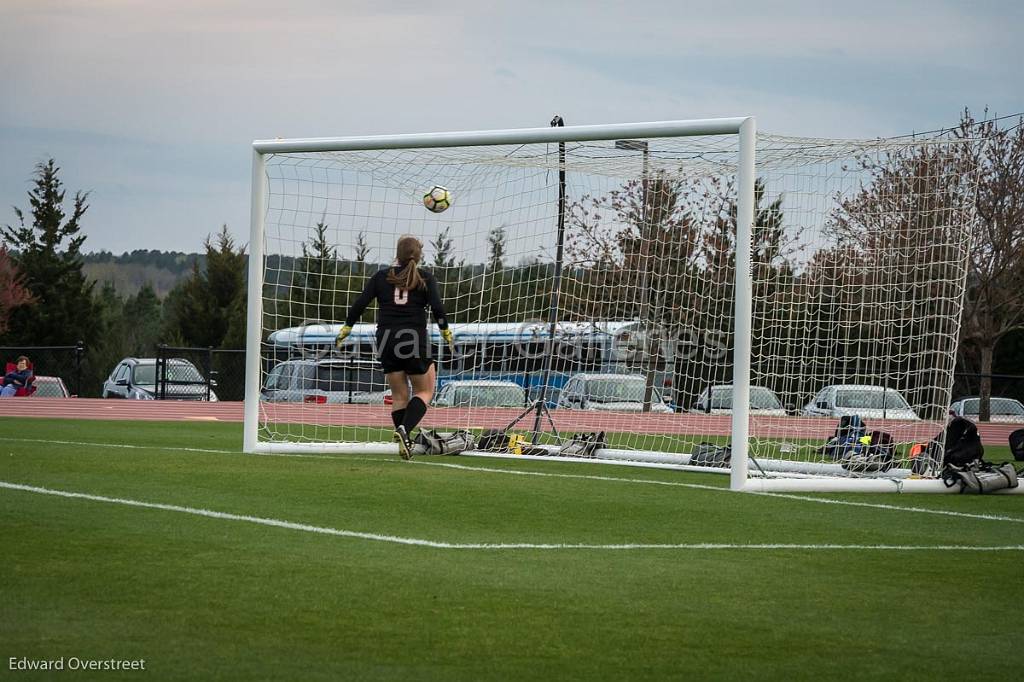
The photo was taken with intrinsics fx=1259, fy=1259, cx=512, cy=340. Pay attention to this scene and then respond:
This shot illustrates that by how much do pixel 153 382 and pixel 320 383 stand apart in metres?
15.7

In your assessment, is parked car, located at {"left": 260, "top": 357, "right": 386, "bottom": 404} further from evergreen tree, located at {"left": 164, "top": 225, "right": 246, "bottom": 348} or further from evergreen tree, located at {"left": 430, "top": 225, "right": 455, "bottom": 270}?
evergreen tree, located at {"left": 164, "top": 225, "right": 246, "bottom": 348}

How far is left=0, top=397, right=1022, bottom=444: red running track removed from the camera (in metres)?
16.0

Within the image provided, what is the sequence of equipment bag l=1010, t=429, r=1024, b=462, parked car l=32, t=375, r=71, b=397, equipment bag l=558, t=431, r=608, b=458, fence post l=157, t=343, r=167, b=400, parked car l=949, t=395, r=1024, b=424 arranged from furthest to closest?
parked car l=949, t=395, r=1024, b=424 → parked car l=32, t=375, r=71, b=397 → fence post l=157, t=343, r=167, b=400 → equipment bag l=558, t=431, r=608, b=458 → equipment bag l=1010, t=429, r=1024, b=462

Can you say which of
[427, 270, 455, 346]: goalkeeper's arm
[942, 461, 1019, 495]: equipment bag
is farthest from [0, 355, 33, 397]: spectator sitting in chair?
[942, 461, 1019, 495]: equipment bag

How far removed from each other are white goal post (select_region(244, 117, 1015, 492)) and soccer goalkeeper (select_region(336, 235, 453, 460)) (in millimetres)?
1412

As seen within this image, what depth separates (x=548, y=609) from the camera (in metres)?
5.16

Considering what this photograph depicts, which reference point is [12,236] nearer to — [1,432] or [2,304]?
[2,304]

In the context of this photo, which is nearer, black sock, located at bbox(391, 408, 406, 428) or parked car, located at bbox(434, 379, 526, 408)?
black sock, located at bbox(391, 408, 406, 428)

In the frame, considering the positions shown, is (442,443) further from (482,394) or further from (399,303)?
(482,394)

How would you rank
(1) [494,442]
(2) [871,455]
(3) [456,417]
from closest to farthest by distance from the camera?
(2) [871,455], (1) [494,442], (3) [456,417]

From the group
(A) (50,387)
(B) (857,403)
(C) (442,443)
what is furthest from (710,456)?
(A) (50,387)

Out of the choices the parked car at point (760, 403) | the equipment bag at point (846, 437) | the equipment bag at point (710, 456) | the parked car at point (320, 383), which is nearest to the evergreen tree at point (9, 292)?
the parked car at point (320, 383)

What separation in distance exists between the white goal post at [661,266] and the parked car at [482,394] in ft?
3.66

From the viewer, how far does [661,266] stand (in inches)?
A: 577
